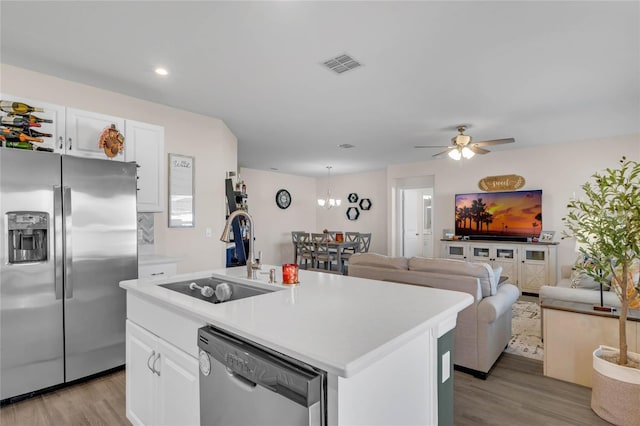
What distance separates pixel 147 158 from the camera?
333cm

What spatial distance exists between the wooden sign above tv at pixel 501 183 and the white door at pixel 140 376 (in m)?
6.50

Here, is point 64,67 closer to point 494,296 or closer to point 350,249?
point 494,296

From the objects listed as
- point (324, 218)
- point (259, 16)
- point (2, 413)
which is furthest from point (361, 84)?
point (324, 218)

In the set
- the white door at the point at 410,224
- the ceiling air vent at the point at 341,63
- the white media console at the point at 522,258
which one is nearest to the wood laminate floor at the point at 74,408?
the ceiling air vent at the point at 341,63

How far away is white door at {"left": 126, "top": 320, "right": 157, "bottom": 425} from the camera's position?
164 cm

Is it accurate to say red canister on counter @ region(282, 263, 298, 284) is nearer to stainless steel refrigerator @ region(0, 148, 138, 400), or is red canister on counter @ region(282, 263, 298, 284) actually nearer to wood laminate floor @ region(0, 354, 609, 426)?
wood laminate floor @ region(0, 354, 609, 426)

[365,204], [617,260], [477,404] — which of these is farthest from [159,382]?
[365,204]

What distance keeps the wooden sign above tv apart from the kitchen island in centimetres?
554

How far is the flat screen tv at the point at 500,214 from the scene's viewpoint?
19.2 ft

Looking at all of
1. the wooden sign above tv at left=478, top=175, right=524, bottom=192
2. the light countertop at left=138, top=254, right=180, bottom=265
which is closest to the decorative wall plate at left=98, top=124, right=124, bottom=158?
the light countertop at left=138, top=254, right=180, bottom=265

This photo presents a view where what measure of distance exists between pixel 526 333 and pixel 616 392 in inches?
69.0

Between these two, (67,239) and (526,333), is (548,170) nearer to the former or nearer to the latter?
(526,333)

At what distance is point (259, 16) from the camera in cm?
213

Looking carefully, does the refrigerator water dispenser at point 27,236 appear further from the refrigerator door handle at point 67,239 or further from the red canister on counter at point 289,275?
the red canister on counter at point 289,275
